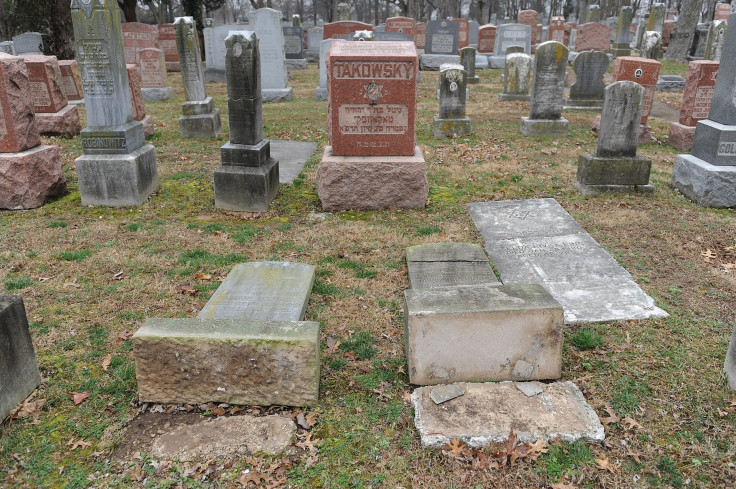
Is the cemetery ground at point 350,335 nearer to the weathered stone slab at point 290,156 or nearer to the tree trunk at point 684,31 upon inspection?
the weathered stone slab at point 290,156

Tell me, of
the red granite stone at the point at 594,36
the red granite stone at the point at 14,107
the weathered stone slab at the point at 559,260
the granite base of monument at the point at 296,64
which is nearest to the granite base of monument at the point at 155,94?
the granite base of monument at the point at 296,64

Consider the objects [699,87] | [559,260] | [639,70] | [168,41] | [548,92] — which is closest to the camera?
[559,260]

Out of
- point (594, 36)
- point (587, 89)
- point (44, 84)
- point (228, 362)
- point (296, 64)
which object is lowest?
point (228, 362)

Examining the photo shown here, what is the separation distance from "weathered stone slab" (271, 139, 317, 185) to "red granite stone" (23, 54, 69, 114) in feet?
15.8

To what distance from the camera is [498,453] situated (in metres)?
3.16

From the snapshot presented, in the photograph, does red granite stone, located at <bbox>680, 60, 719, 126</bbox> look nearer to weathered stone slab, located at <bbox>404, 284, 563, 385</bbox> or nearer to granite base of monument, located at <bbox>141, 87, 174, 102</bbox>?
weathered stone slab, located at <bbox>404, 284, 563, 385</bbox>

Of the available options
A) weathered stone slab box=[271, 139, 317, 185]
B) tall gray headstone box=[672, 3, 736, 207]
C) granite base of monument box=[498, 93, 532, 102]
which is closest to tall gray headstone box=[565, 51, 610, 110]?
granite base of monument box=[498, 93, 532, 102]

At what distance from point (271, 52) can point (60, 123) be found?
255 inches

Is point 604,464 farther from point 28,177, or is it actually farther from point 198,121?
point 198,121

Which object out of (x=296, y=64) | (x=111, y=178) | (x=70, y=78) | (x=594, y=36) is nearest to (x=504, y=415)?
(x=111, y=178)

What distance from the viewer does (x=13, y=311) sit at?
349cm

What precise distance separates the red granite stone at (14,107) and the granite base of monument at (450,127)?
7.66m

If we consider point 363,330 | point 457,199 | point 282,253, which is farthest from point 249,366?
point 457,199

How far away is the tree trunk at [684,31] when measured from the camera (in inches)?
905
